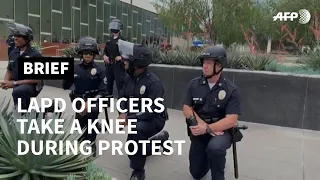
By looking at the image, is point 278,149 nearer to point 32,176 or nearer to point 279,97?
point 279,97

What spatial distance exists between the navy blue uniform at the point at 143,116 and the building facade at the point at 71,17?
49.6ft

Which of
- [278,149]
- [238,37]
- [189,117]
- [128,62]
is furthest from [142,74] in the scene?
[238,37]

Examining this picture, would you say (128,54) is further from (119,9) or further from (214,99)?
(119,9)

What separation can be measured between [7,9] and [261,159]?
20.4 meters

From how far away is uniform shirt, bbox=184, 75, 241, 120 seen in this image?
3523 mm

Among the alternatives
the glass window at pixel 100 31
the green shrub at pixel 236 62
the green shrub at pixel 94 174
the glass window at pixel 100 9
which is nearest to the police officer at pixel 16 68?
the green shrub at pixel 94 174

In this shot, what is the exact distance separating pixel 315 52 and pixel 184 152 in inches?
171

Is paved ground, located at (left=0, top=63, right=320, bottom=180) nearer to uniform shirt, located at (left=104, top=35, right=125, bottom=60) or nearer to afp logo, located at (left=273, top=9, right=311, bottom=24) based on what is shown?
uniform shirt, located at (left=104, top=35, right=125, bottom=60)

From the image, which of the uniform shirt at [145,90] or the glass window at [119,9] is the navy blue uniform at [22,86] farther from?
the glass window at [119,9]

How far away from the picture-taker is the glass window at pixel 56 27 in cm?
2481

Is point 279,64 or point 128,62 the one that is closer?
point 128,62

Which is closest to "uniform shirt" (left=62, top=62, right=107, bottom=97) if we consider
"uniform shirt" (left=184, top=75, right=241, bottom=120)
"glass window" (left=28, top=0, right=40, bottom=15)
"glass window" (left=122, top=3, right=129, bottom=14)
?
"uniform shirt" (left=184, top=75, right=241, bottom=120)

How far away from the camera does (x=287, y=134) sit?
6.05m

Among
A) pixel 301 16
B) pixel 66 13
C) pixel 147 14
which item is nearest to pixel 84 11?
pixel 66 13
